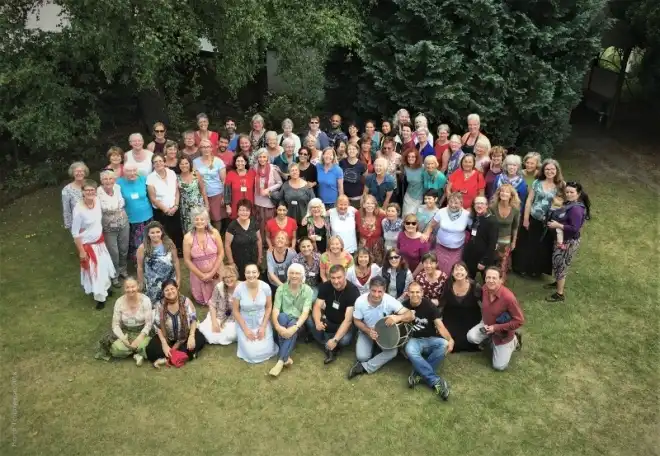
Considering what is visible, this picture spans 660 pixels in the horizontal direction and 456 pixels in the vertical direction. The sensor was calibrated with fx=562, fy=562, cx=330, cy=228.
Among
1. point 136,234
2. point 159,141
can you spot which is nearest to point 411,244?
point 136,234

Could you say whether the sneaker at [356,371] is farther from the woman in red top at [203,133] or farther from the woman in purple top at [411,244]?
the woman in red top at [203,133]

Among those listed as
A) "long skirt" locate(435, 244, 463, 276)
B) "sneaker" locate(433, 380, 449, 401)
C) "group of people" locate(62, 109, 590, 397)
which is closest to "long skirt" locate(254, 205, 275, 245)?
"group of people" locate(62, 109, 590, 397)

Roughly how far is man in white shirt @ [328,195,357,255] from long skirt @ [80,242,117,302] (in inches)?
114

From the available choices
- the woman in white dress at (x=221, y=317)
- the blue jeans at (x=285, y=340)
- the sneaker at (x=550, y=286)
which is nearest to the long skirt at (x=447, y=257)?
the sneaker at (x=550, y=286)

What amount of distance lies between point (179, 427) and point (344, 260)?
253cm

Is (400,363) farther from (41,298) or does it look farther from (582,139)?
(582,139)

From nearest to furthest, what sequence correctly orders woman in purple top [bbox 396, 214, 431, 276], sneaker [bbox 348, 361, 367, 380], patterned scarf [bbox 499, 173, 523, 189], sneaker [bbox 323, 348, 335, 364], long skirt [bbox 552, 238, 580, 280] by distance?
sneaker [bbox 348, 361, 367, 380] < sneaker [bbox 323, 348, 335, 364] < woman in purple top [bbox 396, 214, 431, 276] < long skirt [bbox 552, 238, 580, 280] < patterned scarf [bbox 499, 173, 523, 189]

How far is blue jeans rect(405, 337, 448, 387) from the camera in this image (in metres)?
5.74

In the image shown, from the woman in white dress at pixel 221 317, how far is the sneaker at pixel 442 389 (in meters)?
2.32

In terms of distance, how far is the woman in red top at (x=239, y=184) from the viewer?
7.75m

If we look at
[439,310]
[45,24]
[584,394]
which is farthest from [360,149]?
[45,24]

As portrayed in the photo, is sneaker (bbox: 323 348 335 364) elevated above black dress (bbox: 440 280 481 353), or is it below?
below

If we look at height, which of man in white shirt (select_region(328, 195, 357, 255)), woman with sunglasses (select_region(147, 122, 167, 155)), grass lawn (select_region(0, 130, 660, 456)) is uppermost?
woman with sunglasses (select_region(147, 122, 167, 155))

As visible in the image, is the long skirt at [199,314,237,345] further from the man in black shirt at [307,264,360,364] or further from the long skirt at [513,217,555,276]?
the long skirt at [513,217,555,276]
